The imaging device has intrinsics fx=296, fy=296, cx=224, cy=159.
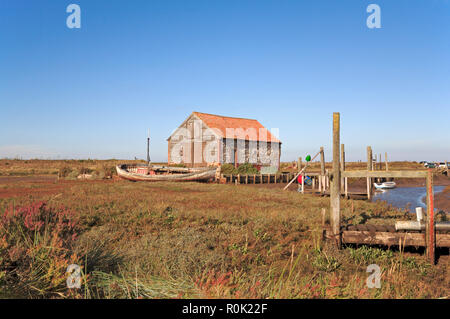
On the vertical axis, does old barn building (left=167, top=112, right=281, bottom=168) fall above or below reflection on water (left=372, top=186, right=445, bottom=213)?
above

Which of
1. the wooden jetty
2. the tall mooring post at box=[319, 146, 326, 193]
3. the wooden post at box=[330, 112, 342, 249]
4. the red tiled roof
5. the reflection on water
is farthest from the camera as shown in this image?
the red tiled roof

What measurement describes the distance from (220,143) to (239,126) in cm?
653

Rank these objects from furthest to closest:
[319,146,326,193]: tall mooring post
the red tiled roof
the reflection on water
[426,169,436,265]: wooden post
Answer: the red tiled roof
the reflection on water
[319,146,326,193]: tall mooring post
[426,169,436,265]: wooden post

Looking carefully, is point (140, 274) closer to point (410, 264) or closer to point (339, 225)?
point (339, 225)

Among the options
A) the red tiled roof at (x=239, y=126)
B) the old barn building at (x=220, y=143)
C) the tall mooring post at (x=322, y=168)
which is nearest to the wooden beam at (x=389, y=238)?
the tall mooring post at (x=322, y=168)

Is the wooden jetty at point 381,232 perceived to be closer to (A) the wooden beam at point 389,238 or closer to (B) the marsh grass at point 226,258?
(A) the wooden beam at point 389,238

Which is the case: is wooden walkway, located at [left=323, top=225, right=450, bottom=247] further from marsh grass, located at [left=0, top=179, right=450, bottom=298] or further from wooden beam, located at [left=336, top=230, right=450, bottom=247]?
marsh grass, located at [left=0, top=179, right=450, bottom=298]

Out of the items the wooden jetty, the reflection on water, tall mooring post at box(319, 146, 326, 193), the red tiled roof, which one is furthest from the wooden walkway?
the red tiled roof

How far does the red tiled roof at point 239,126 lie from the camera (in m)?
35.0

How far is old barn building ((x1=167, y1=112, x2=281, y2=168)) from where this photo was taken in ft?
111

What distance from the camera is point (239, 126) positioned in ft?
127
